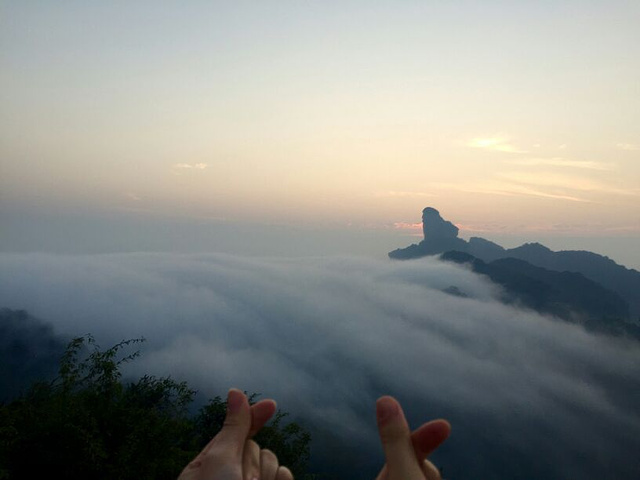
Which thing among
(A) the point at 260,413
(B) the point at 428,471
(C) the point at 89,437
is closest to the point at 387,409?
(B) the point at 428,471

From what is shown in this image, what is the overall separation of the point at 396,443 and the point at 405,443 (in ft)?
0.14

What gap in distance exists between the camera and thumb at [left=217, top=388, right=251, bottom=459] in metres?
1.56

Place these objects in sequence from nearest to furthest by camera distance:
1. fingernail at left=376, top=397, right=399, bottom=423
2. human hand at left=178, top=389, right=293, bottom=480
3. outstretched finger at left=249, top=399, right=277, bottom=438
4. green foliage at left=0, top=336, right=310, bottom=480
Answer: fingernail at left=376, top=397, right=399, bottom=423
human hand at left=178, top=389, right=293, bottom=480
outstretched finger at left=249, top=399, right=277, bottom=438
green foliage at left=0, top=336, right=310, bottom=480

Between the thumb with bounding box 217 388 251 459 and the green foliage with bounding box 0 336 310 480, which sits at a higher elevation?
the thumb with bounding box 217 388 251 459

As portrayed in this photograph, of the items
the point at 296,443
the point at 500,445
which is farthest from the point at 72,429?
the point at 500,445

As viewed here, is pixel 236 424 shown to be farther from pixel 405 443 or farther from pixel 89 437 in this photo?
pixel 89 437

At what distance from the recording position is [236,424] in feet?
5.25

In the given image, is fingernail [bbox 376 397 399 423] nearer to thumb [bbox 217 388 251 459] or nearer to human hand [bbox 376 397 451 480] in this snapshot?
human hand [bbox 376 397 451 480]

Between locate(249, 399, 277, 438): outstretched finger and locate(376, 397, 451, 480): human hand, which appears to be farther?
locate(249, 399, 277, 438): outstretched finger

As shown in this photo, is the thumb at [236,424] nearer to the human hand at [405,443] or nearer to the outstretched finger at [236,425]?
the outstretched finger at [236,425]

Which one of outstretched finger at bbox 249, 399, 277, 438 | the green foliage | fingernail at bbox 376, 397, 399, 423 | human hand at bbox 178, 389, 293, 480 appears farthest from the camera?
the green foliage

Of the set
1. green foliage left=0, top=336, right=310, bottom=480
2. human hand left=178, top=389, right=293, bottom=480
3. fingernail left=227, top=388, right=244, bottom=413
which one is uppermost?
fingernail left=227, top=388, right=244, bottom=413

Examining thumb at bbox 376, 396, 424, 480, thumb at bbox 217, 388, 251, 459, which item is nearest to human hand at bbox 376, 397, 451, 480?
thumb at bbox 376, 396, 424, 480

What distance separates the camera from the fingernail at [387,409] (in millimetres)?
1376
